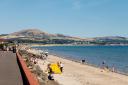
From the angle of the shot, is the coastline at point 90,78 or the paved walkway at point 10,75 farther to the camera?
the coastline at point 90,78

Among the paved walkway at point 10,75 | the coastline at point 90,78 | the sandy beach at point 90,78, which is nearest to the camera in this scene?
the paved walkway at point 10,75

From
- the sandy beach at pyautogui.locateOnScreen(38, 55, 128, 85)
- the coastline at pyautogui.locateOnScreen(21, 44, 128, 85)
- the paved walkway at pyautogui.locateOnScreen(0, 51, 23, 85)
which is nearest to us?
the paved walkway at pyautogui.locateOnScreen(0, 51, 23, 85)

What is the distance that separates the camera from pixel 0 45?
10638 centimetres

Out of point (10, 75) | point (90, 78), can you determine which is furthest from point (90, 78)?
point (10, 75)

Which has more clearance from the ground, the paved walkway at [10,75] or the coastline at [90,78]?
the paved walkway at [10,75]

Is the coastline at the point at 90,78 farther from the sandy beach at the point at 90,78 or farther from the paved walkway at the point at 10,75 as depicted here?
the paved walkway at the point at 10,75

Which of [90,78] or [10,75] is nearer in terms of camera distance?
[10,75]

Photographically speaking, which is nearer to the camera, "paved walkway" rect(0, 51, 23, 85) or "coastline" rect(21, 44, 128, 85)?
"paved walkway" rect(0, 51, 23, 85)

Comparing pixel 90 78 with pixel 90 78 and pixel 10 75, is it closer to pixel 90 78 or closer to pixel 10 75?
pixel 90 78

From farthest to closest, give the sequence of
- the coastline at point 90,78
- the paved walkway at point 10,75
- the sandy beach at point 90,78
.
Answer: the coastline at point 90,78, the sandy beach at point 90,78, the paved walkway at point 10,75

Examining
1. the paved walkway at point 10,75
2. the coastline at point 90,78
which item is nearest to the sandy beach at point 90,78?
the coastline at point 90,78

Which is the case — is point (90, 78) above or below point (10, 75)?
below

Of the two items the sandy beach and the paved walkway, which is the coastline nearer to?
the sandy beach

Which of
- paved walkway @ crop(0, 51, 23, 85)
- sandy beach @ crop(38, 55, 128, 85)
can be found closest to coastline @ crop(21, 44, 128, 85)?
sandy beach @ crop(38, 55, 128, 85)
